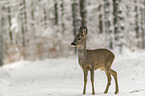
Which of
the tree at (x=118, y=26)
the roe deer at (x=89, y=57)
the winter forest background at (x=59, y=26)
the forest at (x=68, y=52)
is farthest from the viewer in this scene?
the winter forest background at (x=59, y=26)

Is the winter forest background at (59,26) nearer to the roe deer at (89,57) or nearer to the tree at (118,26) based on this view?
the tree at (118,26)

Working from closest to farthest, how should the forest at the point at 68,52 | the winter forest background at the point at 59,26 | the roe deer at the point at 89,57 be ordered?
1. the roe deer at the point at 89,57
2. the forest at the point at 68,52
3. the winter forest background at the point at 59,26

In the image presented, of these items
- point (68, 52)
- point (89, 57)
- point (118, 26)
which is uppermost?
point (118, 26)

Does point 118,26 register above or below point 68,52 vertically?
above

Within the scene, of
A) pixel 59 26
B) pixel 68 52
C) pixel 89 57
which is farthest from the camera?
pixel 59 26

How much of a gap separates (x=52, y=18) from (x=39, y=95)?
2469 centimetres

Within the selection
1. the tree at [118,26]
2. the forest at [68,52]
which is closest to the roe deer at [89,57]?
the forest at [68,52]

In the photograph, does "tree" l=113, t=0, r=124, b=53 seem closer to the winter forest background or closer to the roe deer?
the winter forest background

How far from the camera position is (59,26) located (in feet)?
96.6

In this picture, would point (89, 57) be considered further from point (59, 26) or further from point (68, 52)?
point (59, 26)

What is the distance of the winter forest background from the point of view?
1677 centimetres

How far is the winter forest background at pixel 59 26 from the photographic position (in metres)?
16.8

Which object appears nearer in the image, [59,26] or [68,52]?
[68,52]

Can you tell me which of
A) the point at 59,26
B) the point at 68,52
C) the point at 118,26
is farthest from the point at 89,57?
the point at 59,26
